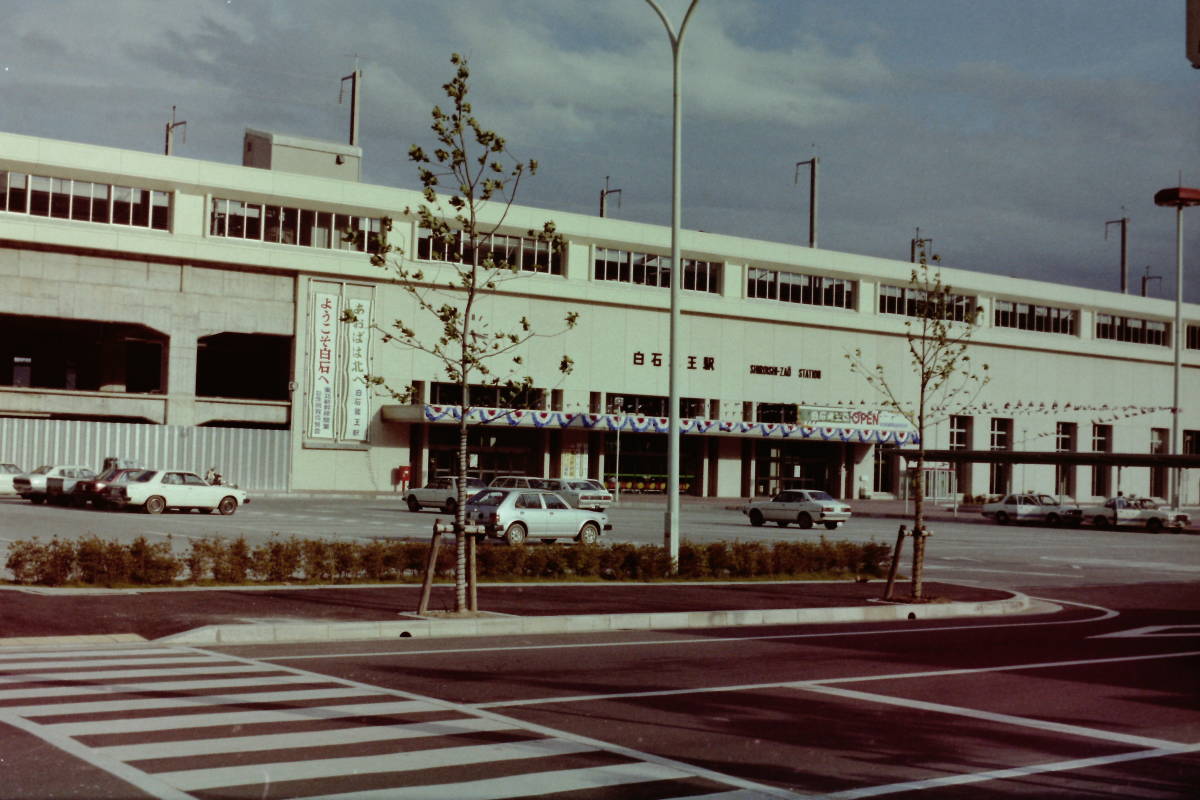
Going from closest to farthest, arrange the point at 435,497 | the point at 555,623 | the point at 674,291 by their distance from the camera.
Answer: the point at 555,623 < the point at 674,291 < the point at 435,497

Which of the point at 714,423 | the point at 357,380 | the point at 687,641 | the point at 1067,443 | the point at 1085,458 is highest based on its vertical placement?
the point at 357,380

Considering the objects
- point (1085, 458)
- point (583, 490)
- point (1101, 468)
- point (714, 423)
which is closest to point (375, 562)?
point (583, 490)

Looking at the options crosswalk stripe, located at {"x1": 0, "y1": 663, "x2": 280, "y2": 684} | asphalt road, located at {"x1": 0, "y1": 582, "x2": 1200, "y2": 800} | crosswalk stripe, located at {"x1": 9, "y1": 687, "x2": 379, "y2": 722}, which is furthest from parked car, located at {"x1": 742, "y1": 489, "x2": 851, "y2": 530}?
crosswalk stripe, located at {"x1": 9, "y1": 687, "x2": 379, "y2": 722}

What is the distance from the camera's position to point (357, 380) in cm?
6469

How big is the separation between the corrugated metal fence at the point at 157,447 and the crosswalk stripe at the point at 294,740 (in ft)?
172

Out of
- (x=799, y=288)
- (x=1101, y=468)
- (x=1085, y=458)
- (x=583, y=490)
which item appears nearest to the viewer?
(x=583, y=490)

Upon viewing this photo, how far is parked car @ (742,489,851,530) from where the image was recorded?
50156 mm

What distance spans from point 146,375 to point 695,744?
65.4m

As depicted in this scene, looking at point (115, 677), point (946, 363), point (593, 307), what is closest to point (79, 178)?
point (593, 307)

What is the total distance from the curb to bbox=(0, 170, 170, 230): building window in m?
48.6

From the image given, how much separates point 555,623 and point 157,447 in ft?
154

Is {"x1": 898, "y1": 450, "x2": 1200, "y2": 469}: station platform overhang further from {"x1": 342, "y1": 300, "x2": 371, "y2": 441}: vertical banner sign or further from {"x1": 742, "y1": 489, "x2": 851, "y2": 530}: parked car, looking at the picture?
{"x1": 342, "y1": 300, "x2": 371, "y2": 441}: vertical banner sign

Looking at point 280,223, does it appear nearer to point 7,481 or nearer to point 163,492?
point 7,481

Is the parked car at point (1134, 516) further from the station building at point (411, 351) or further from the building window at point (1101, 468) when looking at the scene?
the building window at point (1101, 468)
